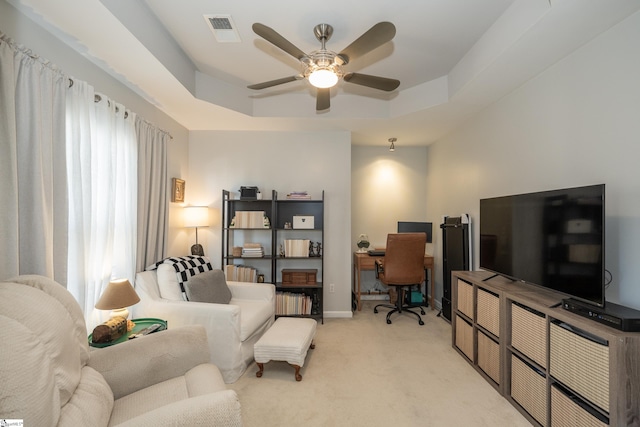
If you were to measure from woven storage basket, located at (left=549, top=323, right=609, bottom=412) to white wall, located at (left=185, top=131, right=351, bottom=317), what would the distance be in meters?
2.52

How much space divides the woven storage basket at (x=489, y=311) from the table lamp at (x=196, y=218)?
3073mm

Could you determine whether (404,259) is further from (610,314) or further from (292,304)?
(610,314)

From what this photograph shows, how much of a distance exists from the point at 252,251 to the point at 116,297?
1.84m

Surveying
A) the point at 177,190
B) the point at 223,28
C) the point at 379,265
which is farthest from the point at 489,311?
the point at 177,190

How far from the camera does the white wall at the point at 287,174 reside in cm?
406

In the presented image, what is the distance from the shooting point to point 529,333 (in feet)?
6.56

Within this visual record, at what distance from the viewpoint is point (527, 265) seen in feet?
7.31

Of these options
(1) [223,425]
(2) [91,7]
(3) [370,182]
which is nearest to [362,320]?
(3) [370,182]

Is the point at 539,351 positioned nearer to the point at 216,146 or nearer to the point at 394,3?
the point at 394,3

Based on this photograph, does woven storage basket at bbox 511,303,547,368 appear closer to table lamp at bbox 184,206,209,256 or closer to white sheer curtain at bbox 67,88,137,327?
white sheer curtain at bbox 67,88,137,327

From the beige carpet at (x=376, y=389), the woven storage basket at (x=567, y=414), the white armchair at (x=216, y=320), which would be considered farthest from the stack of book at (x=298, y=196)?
the woven storage basket at (x=567, y=414)

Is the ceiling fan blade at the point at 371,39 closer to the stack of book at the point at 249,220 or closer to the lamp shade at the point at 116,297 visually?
the lamp shade at the point at 116,297

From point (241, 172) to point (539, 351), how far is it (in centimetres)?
356

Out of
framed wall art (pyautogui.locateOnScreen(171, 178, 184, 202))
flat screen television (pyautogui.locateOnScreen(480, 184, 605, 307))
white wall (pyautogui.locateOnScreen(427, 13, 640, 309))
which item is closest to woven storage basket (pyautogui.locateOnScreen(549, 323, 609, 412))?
flat screen television (pyautogui.locateOnScreen(480, 184, 605, 307))
